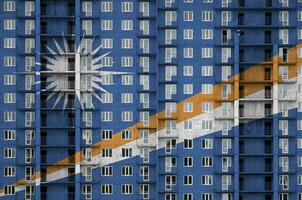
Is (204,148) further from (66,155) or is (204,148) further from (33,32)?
(33,32)

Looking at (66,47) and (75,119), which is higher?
(66,47)

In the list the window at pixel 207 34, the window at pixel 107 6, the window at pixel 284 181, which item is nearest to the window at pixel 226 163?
the window at pixel 284 181

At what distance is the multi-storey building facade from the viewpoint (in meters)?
90.3

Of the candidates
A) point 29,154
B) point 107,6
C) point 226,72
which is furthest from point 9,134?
point 226,72

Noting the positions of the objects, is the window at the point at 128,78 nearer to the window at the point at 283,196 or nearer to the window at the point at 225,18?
the window at the point at 225,18

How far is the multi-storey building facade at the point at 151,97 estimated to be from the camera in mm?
90312

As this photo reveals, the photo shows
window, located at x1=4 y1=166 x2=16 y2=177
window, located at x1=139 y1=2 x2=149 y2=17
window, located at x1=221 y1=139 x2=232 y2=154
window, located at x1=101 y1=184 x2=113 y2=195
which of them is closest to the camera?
window, located at x1=4 y1=166 x2=16 y2=177

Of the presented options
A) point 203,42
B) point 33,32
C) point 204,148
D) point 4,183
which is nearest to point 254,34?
point 203,42

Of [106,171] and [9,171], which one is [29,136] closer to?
[9,171]

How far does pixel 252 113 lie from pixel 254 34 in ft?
36.1

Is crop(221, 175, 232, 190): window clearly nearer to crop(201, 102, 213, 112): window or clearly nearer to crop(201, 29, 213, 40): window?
crop(201, 102, 213, 112): window

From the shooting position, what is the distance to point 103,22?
91562 mm

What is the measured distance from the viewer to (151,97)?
3595 inches

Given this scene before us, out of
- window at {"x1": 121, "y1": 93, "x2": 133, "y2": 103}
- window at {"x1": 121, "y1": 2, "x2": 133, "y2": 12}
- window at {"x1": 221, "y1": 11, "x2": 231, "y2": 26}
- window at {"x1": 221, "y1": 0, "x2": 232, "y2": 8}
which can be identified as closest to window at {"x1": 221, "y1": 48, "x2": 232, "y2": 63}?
window at {"x1": 221, "y1": 11, "x2": 231, "y2": 26}
